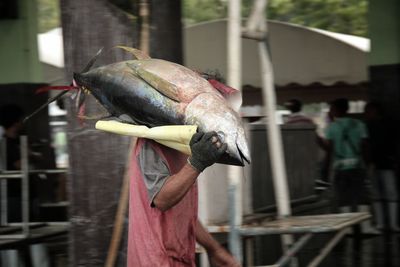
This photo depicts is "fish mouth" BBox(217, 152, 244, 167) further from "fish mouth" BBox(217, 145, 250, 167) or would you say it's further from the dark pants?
the dark pants

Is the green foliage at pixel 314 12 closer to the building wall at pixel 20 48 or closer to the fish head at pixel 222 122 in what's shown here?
the building wall at pixel 20 48

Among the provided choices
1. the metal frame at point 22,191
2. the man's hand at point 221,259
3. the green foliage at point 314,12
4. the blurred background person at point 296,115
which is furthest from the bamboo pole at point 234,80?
the green foliage at point 314,12

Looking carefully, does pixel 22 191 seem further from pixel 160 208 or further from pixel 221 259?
pixel 160 208

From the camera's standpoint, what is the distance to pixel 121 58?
13.2 feet

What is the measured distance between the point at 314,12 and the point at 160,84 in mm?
14120

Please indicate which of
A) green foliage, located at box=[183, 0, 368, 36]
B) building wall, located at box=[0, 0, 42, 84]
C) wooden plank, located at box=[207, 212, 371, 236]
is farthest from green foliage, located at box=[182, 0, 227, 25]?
wooden plank, located at box=[207, 212, 371, 236]

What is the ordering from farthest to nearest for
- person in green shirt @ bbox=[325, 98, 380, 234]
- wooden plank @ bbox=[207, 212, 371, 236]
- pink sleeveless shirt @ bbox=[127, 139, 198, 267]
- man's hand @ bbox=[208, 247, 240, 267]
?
person in green shirt @ bbox=[325, 98, 380, 234]
wooden plank @ bbox=[207, 212, 371, 236]
man's hand @ bbox=[208, 247, 240, 267]
pink sleeveless shirt @ bbox=[127, 139, 198, 267]

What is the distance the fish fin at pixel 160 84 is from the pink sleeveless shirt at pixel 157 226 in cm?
21

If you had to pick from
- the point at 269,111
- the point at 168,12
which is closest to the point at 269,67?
the point at 269,111

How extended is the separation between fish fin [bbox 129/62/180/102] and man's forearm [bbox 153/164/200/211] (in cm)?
26

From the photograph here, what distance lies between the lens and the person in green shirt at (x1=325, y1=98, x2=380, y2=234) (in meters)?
9.10

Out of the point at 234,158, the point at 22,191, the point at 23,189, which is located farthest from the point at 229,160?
the point at 22,191

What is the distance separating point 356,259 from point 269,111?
4.11 m

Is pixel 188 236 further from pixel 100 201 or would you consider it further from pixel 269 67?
pixel 269 67
